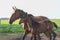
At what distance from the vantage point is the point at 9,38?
35.5ft

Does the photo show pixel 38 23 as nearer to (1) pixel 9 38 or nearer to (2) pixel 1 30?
(1) pixel 9 38

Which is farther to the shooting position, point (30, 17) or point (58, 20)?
point (58, 20)

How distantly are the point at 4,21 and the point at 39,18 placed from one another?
6076mm

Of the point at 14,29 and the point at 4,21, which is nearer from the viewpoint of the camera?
the point at 14,29

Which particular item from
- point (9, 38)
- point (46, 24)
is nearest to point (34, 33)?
point (46, 24)

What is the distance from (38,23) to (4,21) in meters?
7.07

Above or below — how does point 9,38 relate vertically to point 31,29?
below

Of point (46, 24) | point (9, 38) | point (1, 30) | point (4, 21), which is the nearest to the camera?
point (46, 24)

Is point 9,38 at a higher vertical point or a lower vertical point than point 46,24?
lower

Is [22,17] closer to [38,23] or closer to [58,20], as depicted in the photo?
[38,23]

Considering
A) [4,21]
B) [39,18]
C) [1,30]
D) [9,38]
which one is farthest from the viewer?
[4,21]

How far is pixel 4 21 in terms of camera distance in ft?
49.4

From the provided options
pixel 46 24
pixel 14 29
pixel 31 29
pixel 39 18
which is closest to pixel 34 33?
pixel 31 29

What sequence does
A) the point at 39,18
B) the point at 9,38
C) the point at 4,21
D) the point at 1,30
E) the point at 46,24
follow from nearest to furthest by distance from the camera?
the point at 46,24
the point at 39,18
the point at 9,38
the point at 1,30
the point at 4,21
